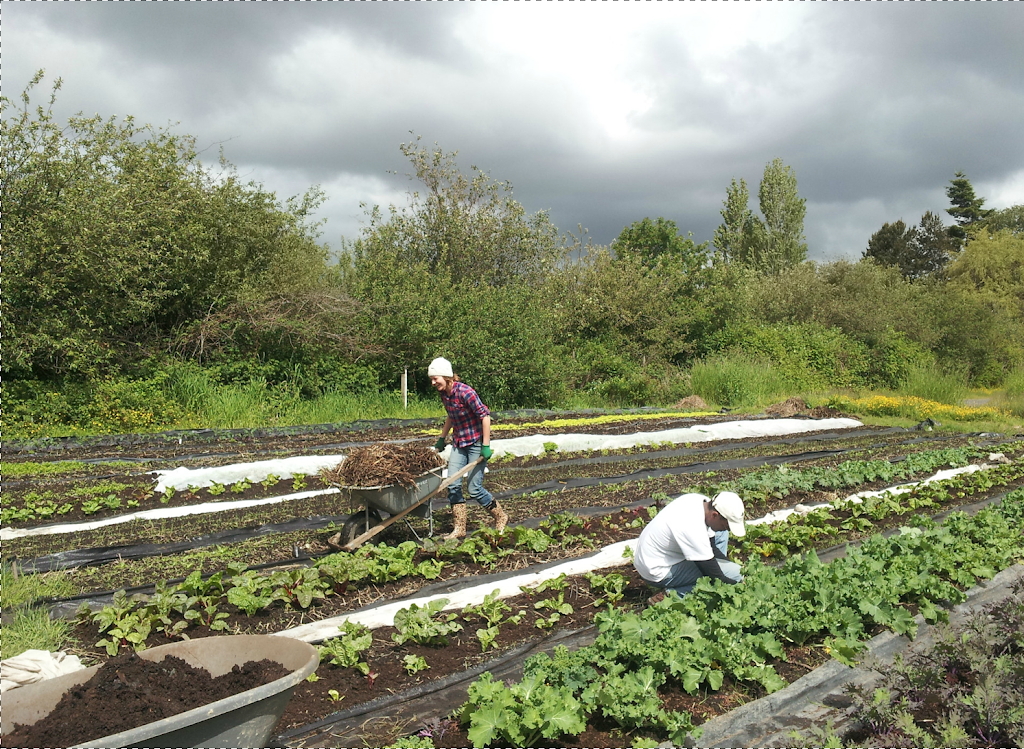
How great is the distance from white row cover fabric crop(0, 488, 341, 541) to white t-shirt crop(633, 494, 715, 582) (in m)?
4.74

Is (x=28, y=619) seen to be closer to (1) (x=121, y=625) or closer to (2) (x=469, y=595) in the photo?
(1) (x=121, y=625)

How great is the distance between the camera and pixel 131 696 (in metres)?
2.78

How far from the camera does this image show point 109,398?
1359cm

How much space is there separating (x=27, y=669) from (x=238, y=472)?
5.67 m

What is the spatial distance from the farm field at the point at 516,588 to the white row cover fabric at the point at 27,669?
1.89 ft

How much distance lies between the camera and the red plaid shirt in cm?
640

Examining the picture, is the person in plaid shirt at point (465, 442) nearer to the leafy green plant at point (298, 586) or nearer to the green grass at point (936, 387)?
the leafy green plant at point (298, 586)

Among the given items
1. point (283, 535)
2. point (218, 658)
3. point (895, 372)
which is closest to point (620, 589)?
point (218, 658)

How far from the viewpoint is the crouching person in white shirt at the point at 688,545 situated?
4598 millimetres

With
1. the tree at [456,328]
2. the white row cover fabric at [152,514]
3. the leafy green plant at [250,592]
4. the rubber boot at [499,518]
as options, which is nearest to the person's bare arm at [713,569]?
the rubber boot at [499,518]

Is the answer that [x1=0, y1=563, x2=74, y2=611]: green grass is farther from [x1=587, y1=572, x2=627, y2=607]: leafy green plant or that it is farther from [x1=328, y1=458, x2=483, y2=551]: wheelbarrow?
[x1=587, y1=572, x2=627, y2=607]: leafy green plant

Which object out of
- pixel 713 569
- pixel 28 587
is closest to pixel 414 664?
pixel 713 569

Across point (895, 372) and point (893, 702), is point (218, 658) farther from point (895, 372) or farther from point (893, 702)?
point (895, 372)

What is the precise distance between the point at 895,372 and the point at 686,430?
49.7ft
